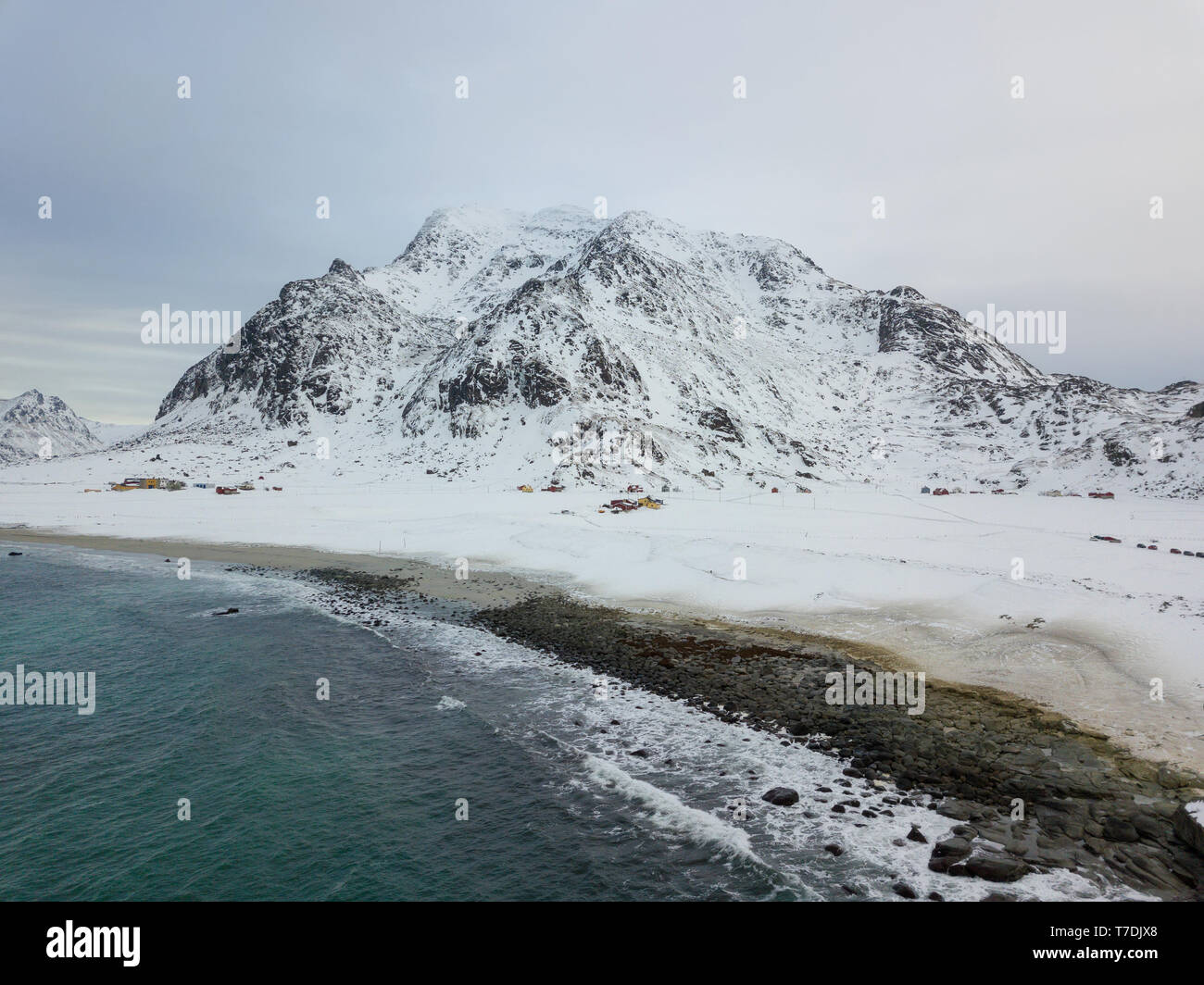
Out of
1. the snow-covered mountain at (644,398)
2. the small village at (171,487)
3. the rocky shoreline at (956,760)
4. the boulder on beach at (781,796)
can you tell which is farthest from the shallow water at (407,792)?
the snow-covered mountain at (644,398)

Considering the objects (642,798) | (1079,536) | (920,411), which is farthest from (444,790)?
(920,411)

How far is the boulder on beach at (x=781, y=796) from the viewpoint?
45.2 feet

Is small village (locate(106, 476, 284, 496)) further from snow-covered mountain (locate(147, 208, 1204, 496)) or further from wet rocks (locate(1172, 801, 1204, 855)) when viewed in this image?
wet rocks (locate(1172, 801, 1204, 855))

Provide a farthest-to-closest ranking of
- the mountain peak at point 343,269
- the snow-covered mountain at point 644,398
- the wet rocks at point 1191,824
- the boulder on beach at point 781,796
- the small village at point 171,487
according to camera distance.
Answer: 1. the mountain peak at point 343,269
2. the snow-covered mountain at point 644,398
3. the small village at point 171,487
4. the boulder on beach at point 781,796
5. the wet rocks at point 1191,824

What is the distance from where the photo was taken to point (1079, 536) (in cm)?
4481

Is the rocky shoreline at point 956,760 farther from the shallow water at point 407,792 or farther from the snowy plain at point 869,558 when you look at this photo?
the snowy plain at point 869,558

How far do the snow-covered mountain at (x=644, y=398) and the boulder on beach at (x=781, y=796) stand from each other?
7991 centimetres

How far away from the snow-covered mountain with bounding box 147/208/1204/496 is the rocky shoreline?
230 ft

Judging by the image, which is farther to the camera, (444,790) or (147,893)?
(444,790)

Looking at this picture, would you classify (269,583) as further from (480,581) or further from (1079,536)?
(1079,536)

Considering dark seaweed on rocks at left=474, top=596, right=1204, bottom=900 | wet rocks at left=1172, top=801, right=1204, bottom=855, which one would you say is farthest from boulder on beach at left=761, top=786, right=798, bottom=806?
wet rocks at left=1172, top=801, right=1204, bottom=855

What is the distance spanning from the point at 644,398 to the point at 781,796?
388ft
